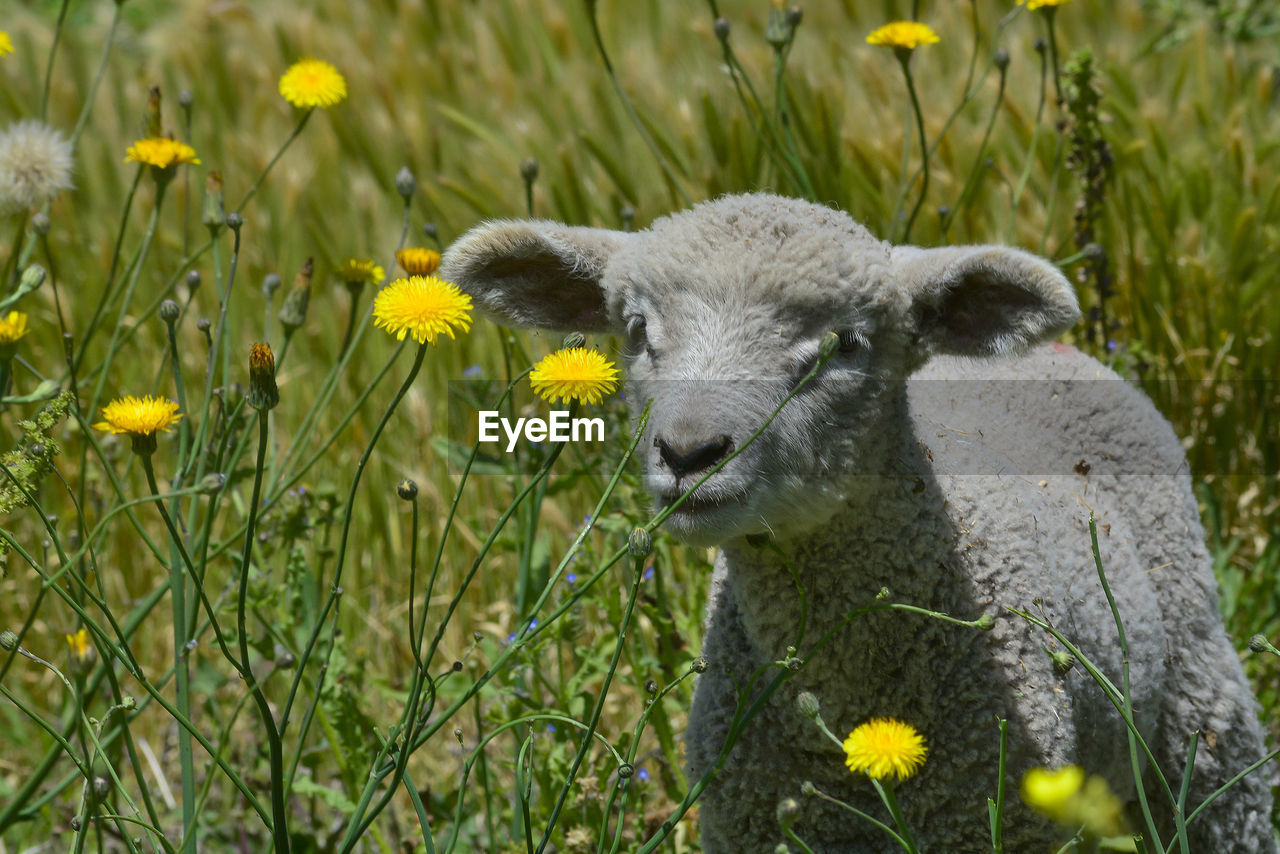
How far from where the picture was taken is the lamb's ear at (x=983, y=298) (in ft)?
9.14

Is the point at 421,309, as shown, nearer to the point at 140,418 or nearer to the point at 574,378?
the point at 574,378

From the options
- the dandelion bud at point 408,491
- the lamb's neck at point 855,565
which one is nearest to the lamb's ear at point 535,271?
the lamb's neck at point 855,565

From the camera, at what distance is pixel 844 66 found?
609 centimetres

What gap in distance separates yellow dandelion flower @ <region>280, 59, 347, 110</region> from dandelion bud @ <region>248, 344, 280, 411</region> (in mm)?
1472

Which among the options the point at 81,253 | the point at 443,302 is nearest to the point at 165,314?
the point at 443,302

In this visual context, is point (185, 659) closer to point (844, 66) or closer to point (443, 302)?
point (443, 302)

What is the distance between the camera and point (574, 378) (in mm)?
2281

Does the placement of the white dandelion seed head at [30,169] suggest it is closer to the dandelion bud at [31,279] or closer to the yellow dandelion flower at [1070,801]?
the dandelion bud at [31,279]

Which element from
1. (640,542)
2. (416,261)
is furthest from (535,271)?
(640,542)

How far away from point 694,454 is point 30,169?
2035 millimetres

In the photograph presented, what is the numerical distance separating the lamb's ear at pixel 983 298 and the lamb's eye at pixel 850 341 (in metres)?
0.19

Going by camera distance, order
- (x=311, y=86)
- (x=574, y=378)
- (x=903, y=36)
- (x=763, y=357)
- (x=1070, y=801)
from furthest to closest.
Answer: (x=903, y=36) → (x=311, y=86) → (x=763, y=357) → (x=574, y=378) → (x=1070, y=801)

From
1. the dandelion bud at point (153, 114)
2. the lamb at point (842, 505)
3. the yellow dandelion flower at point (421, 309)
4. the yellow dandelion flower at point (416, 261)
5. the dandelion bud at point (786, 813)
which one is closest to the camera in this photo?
the dandelion bud at point (786, 813)

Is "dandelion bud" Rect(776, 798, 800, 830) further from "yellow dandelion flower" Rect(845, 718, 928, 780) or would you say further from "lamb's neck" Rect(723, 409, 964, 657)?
Result: "lamb's neck" Rect(723, 409, 964, 657)
